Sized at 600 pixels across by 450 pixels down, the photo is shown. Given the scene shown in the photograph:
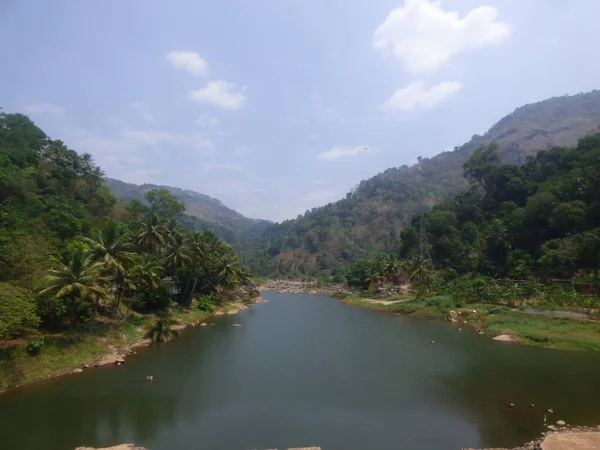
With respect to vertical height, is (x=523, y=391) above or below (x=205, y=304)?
below

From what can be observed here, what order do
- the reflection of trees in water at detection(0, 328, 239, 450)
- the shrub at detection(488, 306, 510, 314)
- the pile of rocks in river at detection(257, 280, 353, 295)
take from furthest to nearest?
the pile of rocks in river at detection(257, 280, 353, 295), the shrub at detection(488, 306, 510, 314), the reflection of trees in water at detection(0, 328, 239, 450)

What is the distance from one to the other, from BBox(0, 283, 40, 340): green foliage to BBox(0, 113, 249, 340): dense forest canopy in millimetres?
53

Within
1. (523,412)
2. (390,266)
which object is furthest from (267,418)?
(390,266)

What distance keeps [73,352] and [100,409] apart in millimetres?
9424

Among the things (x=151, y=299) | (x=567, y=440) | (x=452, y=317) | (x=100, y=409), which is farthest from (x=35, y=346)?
(x=452, y=317)

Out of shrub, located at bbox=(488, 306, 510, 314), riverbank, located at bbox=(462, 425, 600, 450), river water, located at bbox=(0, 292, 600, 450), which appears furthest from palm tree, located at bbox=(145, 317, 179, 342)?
shrub, located at bbox=(488, 306, 510, 314)

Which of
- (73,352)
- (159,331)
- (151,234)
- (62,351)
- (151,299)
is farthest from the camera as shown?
(151,234)

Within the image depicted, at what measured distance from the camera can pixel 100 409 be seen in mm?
20641

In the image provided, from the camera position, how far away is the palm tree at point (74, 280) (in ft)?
88.0

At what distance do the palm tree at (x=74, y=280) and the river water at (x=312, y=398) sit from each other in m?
6.01

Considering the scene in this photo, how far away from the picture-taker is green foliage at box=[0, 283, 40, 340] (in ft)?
72.0

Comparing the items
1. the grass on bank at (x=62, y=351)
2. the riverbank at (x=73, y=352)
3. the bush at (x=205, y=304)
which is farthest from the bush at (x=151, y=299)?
the bush at (x=205, y=304)

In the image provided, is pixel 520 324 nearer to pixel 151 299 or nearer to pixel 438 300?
pixel 438 300

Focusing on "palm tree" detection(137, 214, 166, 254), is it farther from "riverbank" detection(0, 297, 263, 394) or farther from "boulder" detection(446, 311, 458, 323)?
"boulder" detection(446, 311, 458, 323)
